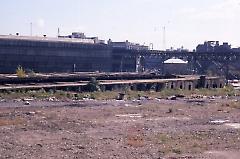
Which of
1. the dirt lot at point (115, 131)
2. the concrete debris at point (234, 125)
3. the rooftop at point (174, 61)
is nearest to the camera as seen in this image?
the dirt lot at point (115, 131)

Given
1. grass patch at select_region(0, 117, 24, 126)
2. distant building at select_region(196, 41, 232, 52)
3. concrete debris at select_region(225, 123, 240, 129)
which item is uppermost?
distant building at select_region(196, 41, 232, 52)

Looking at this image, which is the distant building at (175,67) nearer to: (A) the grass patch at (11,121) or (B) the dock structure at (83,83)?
(B) the dock structure at (83,83)

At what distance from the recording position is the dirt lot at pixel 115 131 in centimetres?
1669

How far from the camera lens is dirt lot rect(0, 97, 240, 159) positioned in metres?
16.7

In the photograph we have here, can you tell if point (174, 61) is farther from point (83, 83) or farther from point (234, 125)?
point (234, 125)

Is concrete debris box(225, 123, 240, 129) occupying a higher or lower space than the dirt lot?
lower

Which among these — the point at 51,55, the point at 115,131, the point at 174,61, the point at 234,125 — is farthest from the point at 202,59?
the point at 115,131

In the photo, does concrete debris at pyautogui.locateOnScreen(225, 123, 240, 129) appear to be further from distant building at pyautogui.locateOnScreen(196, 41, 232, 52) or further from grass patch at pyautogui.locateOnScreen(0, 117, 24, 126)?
distant building at pyautogui.locateOnScreen(196, 41, 232, 52)

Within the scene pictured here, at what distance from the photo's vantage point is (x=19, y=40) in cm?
8494

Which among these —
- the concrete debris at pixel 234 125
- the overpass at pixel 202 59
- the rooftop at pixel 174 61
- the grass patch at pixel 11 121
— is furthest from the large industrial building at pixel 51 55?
the concrete debris at pixel 234 125

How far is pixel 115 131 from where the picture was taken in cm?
2180

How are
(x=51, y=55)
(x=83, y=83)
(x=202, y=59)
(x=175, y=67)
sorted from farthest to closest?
(x=202, y=59), (x=175, y=67), (x=51, y=55), (x=83, y=83)

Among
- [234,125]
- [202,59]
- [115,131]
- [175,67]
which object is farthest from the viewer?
[202,59]

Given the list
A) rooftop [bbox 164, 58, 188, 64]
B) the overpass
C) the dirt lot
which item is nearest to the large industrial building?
the overpass
